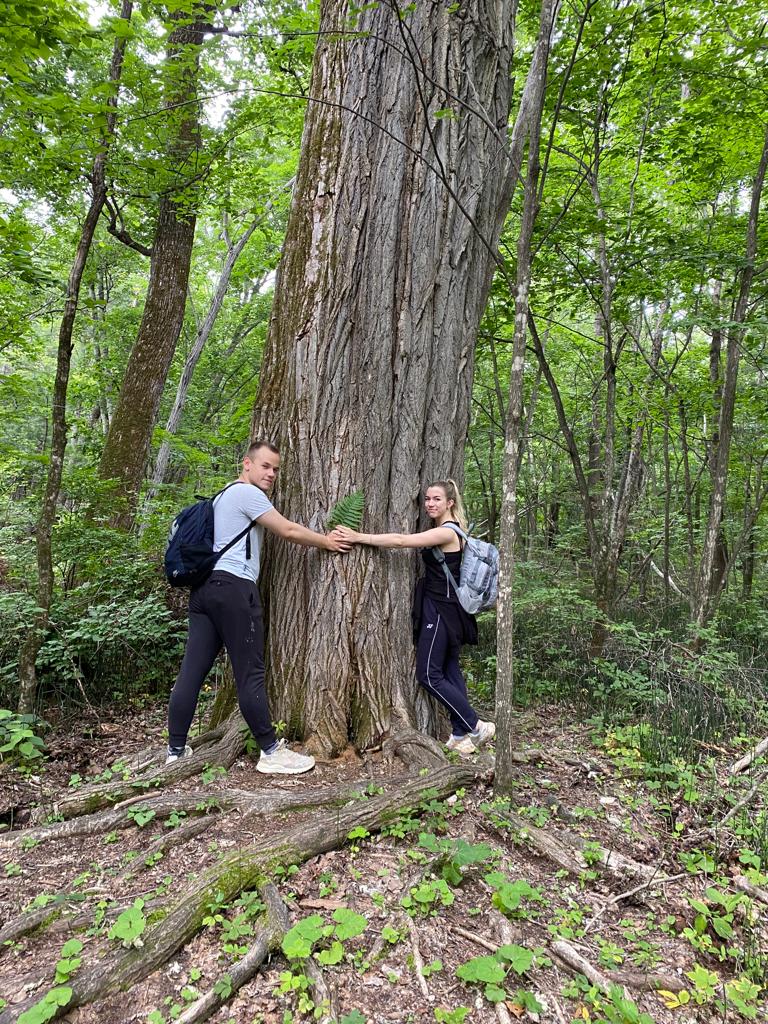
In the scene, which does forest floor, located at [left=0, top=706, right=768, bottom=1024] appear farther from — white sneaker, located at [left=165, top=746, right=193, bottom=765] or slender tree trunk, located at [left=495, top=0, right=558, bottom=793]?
slender tree trunk, located at [left=495, top=0, right=558, bottom=793]

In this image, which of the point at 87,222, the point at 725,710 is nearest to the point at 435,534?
the point at 725,710

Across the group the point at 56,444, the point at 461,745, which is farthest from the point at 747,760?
the point at 56,444

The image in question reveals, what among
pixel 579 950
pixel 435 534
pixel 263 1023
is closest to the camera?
pixel 263 1023

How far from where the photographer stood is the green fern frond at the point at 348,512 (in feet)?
11.1

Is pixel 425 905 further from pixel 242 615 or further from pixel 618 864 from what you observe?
pixel 242 615

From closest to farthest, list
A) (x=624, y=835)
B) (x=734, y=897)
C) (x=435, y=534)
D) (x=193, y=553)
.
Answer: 1. (x=734, y=897)
2. (x=624, y=835)
3. (x=193, y=553)
4. (x=435, y=534)

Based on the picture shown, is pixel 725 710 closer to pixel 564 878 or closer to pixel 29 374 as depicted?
pixel 564 878

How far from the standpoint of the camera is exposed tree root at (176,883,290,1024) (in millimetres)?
1711

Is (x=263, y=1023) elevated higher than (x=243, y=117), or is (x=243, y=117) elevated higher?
(x=243, y=117)

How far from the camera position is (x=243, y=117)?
6172 millimetres

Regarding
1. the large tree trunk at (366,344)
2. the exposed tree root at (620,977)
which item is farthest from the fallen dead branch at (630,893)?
the large tree trunk at (366,344)

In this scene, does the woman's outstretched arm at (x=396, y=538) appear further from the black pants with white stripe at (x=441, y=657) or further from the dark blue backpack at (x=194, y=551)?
the dark blue backpack at (x=194, y=551)

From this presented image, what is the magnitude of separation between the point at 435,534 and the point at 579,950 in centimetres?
212

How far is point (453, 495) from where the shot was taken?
3.68 meters
